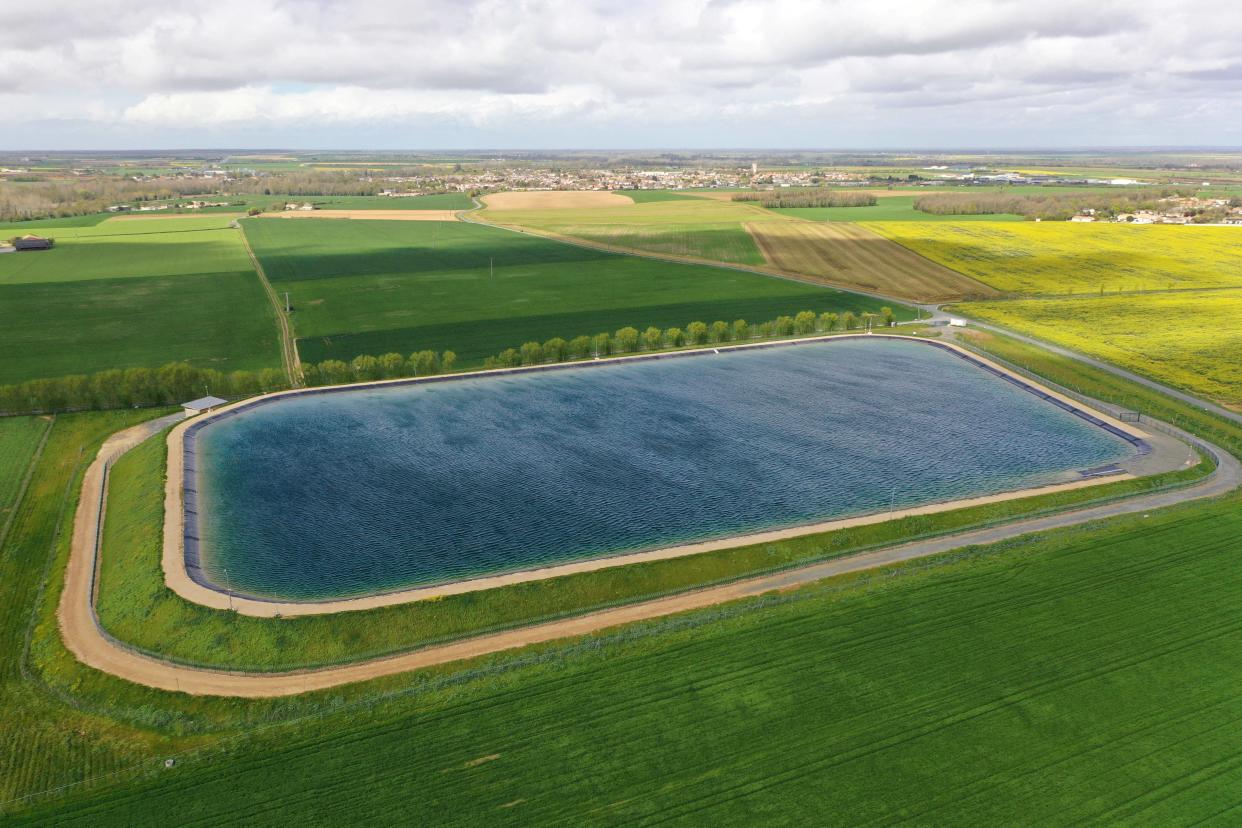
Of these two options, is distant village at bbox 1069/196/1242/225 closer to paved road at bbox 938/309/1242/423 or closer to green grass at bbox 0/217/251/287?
paved road at bbox 938/309/1242/423

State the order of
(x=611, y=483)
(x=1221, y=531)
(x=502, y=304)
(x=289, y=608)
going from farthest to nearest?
1. (x=502, y=304)
2. (x=611, y=483)
3. (x=1221, y=531)
4. (x=289, y=608)

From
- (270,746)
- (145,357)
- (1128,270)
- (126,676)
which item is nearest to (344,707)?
(270,746)

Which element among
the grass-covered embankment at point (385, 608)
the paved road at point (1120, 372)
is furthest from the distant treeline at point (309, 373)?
the paved road at point (1120, 372)

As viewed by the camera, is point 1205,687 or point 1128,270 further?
point 1128,270

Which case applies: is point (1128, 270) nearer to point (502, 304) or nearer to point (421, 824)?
point (502, 304)

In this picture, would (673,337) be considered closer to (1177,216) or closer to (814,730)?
(814,730)

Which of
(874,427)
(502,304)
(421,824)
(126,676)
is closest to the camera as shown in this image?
(421,824)

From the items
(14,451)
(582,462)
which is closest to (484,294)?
(582,462)
